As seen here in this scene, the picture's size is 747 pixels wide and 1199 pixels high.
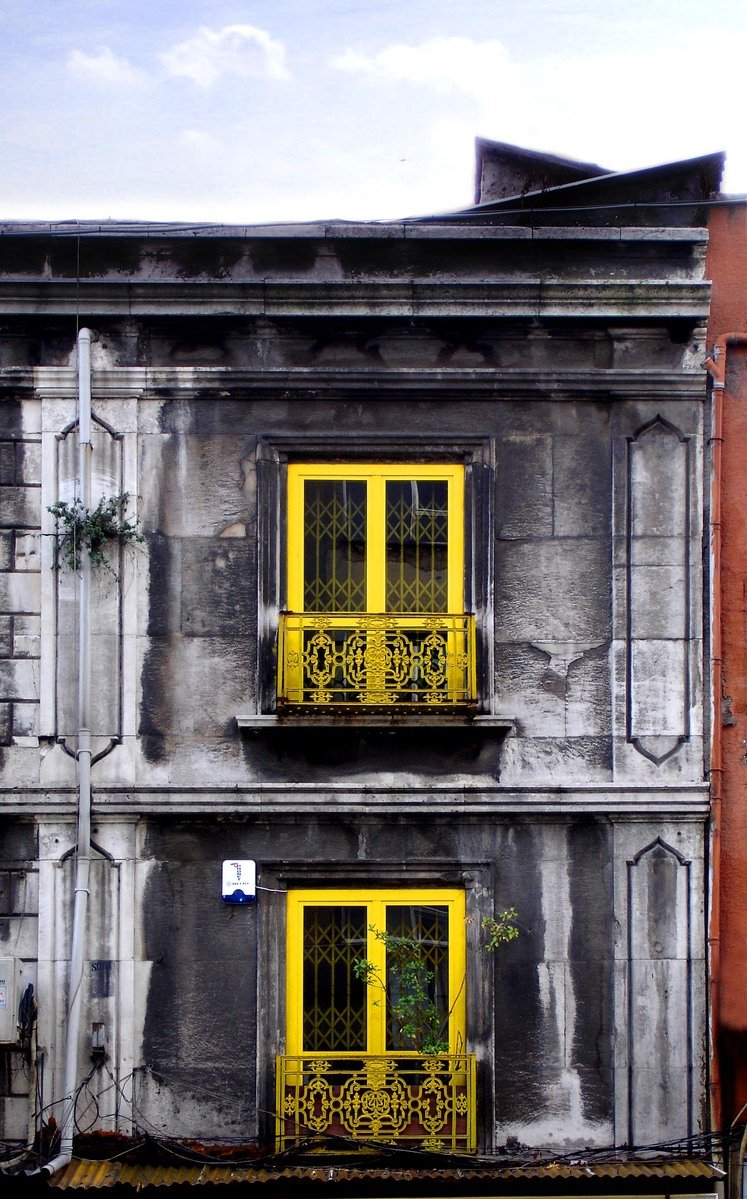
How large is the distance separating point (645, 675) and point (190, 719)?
3861 mm

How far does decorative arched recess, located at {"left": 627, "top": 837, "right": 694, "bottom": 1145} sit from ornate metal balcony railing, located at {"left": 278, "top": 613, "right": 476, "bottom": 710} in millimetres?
2173

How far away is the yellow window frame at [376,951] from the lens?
961cm

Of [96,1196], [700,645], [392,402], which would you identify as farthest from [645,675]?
[96,1196]

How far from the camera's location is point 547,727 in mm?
9844

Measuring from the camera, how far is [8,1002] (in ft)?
31.3

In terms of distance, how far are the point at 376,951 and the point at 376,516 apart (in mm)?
3655

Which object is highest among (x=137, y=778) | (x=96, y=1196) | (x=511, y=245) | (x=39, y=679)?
(x=511, y=245)

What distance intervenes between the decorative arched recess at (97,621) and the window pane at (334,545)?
1.61 meters

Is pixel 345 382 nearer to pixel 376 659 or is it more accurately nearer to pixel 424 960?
pixel 376 659

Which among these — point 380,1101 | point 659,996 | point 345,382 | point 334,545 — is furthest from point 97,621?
point 659,996

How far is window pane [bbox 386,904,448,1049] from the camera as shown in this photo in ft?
31.5

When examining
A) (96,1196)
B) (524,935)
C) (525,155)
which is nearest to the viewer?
(96,1196)

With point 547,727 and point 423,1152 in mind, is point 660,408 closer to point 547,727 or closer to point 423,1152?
point 547,727

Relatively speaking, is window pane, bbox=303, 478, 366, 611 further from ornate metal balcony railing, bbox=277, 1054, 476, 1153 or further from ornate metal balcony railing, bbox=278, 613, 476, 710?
ornate metal balcony railing, bbox=277, 1054, 476, 1153
